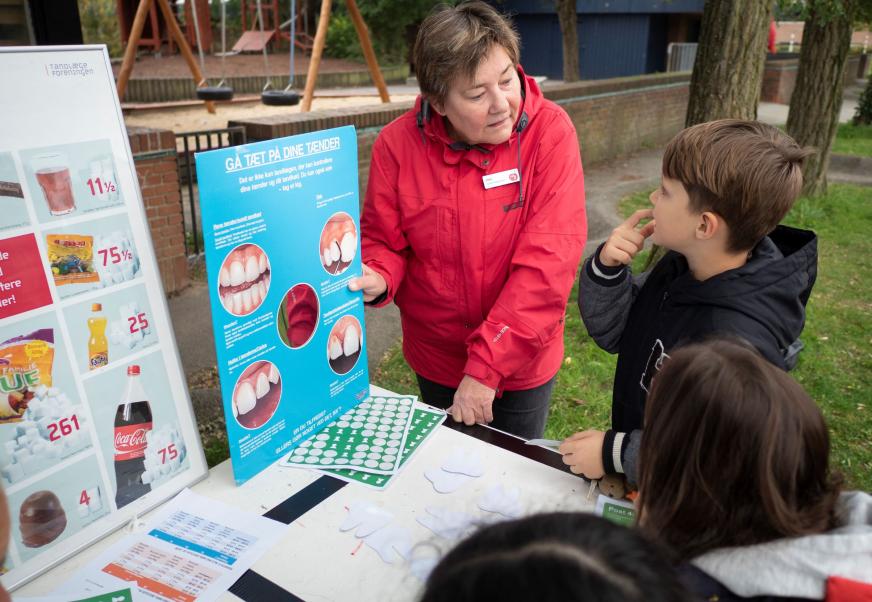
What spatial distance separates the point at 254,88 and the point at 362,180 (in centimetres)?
1270

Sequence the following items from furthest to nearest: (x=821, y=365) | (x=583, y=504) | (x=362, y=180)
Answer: (x=362, y=180), (x=821, y=365), (x=583, y=504)

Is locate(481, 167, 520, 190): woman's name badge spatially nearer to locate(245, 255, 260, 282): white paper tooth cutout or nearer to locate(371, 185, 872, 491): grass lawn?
locate(245, 255, 260, 282): white paper tooth cutout

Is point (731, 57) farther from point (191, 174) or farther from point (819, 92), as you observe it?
point (819, 92)

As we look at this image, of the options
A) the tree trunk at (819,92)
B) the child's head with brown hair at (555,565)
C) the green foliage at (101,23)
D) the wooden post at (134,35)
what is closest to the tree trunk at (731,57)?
the tree trunk at (819,92)

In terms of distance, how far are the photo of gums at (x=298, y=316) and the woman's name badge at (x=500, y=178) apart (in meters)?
0.57

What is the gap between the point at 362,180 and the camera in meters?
6.19

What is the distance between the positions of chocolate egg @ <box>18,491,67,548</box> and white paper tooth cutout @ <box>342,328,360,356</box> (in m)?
0.78

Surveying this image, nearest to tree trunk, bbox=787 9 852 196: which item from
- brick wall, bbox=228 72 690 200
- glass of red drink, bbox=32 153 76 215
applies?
brick wall, bbox=228 72 690 200

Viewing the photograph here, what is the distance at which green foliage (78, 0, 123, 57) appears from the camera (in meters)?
15.7

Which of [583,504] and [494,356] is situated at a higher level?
[494,356]

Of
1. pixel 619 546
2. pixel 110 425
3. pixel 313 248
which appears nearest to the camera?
pixel 619 546

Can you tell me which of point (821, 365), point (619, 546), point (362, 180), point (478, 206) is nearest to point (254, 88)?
point (362, 180)

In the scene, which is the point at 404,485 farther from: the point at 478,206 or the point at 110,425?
the point at 478,206

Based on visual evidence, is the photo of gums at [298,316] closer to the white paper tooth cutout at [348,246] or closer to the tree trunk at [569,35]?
the white paper tooth cutout at [348,246]
